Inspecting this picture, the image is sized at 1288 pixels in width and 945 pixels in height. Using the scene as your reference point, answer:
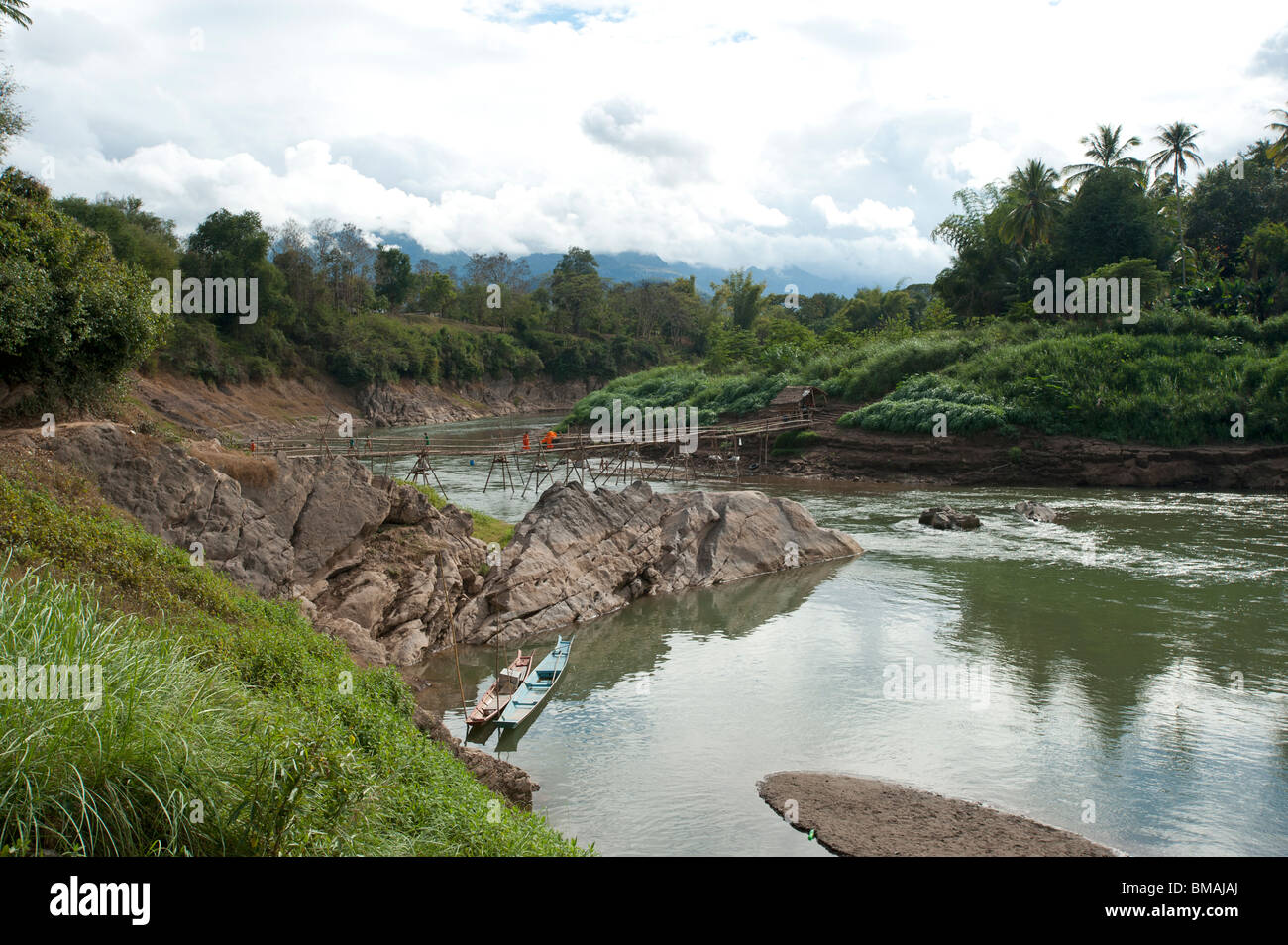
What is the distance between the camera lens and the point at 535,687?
45.1ft

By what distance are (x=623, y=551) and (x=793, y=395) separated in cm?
2882

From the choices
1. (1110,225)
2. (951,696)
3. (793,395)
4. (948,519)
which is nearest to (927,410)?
(793,395)

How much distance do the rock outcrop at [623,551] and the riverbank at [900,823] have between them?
7.65 m

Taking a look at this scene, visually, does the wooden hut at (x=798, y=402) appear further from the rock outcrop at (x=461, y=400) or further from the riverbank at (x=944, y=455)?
the rock outcrop at (x=461, y=400)

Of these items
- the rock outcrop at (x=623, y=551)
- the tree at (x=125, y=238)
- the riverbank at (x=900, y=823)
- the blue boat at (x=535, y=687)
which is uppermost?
the tree at (x=125, y=238)

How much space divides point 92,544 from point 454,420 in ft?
212

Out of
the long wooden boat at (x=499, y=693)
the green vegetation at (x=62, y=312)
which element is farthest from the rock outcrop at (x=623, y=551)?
the green vegetation at (x=62, y=312)

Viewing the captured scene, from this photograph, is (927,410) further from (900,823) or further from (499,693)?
(900,823)

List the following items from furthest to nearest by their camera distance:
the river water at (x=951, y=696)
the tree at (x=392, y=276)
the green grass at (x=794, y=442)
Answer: the tree at (x=392, y=276)
the green grass at (x=794, y=442)
the river water at (x=951, y=696)

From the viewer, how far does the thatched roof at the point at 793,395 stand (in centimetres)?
4644

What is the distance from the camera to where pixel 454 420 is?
7369 cm

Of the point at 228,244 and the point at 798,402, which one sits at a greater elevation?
the point at 228,244

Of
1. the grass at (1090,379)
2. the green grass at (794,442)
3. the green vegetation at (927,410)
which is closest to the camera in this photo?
the grass at (1090,379)
